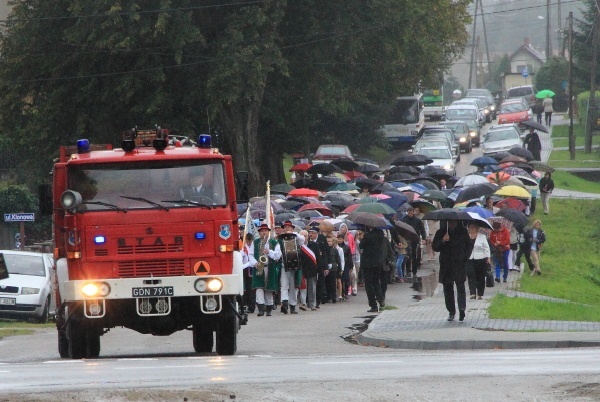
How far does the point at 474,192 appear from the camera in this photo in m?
34.5

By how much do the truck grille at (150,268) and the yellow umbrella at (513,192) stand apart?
864 inches

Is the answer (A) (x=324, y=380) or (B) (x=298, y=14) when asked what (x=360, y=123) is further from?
(A) (x=324, y=380)

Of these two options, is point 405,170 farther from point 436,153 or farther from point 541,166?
point 436,153

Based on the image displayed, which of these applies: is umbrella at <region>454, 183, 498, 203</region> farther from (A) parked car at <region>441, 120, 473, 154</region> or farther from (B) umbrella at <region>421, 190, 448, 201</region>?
(A) parked car at <region>441, 120, 473, 154</region>

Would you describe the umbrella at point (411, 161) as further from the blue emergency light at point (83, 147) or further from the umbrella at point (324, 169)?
the blue emergency light at point (83, 147)

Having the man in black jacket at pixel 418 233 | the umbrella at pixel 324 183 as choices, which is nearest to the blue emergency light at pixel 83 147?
the man in black jacket at pixel 418 233

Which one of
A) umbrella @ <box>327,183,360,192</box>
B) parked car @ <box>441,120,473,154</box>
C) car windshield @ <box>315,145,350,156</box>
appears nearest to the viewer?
umbrella @ <box>327,183,360,192</box>

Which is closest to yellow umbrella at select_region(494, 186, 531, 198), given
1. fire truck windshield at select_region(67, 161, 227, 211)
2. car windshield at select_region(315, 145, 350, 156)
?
fire truck windshield at select_region(67, 161, 227, 211)

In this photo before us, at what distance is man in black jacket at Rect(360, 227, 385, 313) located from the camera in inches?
961

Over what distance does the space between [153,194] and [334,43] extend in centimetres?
3371

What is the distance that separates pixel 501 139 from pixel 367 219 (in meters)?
37.5

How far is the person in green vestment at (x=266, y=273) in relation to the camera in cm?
2525

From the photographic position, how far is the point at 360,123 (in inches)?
2603

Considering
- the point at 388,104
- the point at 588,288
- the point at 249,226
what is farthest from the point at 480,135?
the point at 249,226
